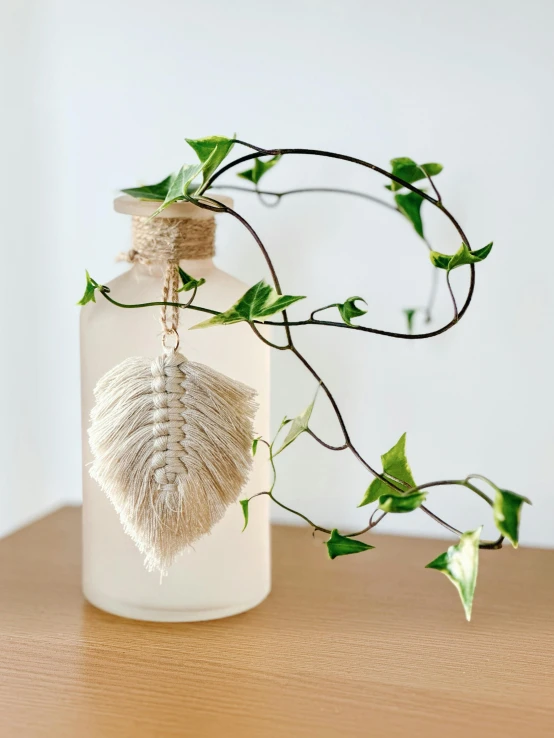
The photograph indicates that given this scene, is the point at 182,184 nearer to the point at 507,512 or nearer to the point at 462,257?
the point at 462,257

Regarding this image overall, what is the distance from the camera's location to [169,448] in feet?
2.17

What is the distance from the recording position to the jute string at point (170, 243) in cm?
71

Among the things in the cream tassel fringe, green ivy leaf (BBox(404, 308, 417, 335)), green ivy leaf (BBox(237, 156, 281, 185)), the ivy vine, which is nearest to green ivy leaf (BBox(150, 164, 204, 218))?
the ivy vine

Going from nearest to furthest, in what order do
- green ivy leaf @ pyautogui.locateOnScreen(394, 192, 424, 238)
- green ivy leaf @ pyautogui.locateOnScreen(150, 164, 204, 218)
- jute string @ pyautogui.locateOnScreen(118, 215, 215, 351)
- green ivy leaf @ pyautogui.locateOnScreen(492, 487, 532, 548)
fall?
green ivy leaf @ pyautogui.locateOnScreen(492, 487, 532, 548), green ivy leaf @ pyautogui.locateOnScreen(150, 164, 204, 218), jute string @ pyautogui.locateOnScreen(118, 215, 215, 351), green ivy leaf @ pyautogui.locateOnScreen(394, 192, 424, 238)

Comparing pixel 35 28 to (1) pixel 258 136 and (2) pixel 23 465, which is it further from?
(2) pixel 23 465

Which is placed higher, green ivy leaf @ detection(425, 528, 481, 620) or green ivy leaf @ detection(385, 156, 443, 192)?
green ivy leaf @ detection(385, 156, 443, 192)

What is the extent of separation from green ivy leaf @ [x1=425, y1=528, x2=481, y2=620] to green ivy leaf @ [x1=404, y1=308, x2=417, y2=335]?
1.28 feet

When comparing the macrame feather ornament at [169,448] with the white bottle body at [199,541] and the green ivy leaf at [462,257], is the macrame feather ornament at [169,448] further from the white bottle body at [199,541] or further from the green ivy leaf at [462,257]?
the green ivy leaf at [462,257]

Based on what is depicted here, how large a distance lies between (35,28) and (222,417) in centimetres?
59

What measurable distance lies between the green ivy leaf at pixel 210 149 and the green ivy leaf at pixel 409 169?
237mm

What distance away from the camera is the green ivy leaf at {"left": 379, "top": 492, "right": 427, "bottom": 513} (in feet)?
1.78

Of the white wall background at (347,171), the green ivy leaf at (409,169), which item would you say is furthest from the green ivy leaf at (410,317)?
the green ivy leaf at (409,169)

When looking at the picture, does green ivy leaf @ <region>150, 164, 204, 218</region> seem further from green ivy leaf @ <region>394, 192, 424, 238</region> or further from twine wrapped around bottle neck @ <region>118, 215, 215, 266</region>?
green ivy leaf @ <region>394, 192, 424, 238</region>

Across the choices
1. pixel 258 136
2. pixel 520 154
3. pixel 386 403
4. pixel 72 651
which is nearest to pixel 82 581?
pixel 72 651
